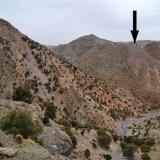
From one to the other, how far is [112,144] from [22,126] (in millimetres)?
29985

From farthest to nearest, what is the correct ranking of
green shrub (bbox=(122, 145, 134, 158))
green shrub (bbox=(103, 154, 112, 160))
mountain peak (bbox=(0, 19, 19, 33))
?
mountain peak (bbox=(0, 19, 19, 33)) → green shrub (bbox=(122, 145, 134, 158)) → green shrub (bbox=(103, 154, 112, 160))

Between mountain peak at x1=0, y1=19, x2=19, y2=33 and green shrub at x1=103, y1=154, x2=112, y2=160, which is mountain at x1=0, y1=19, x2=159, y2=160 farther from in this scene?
green shrub at x1=103, y1=154, x2=112, y2=160

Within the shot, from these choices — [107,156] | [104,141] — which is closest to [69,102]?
[104,141]

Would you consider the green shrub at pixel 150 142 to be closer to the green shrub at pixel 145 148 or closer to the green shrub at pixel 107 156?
the green shrub at pixel 145 148

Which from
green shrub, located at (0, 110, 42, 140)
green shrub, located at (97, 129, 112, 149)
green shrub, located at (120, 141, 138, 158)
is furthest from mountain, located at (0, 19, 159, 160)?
green shrub, located at (0, 110, 42, 140)

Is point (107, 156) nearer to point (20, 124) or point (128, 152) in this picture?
point (128, 152)

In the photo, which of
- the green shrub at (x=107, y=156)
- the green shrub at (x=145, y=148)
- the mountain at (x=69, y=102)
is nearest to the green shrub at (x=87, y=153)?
the mountain at (x=69, y=102)

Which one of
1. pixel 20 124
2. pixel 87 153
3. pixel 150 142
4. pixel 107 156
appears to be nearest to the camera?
pixel 20 124

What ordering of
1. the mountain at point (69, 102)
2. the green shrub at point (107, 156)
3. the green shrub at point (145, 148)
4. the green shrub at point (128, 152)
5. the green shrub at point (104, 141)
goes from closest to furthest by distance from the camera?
the green shrub at point (107, 156) < the mountain at point (69, 102) < the green shrub at point (128, 152) < the green shrub at point (104, 141) < the green shrub at point (145, 148)

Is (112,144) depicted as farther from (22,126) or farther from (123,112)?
(123,112)

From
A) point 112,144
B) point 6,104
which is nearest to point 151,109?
point 112,144

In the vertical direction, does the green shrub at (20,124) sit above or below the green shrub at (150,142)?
above

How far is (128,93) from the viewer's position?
181000mm

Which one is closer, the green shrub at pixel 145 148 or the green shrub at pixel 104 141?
the green shrub at pixel 104 141
